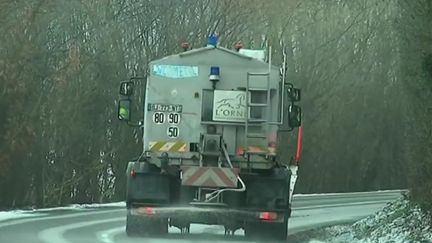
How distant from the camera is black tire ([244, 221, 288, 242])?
18.8 metres

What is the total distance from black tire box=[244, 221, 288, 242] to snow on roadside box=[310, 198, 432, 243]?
1.35 meters

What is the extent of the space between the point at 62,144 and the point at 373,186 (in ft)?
76.1

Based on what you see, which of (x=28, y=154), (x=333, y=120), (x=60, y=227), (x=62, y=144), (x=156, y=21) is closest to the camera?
(x=60, y=227)

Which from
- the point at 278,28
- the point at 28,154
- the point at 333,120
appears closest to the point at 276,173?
the point at 28,154

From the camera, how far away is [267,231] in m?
19.0

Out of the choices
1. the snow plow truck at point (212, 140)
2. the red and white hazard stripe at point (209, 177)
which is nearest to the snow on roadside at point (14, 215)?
the snow plow truck at point (212, 140)

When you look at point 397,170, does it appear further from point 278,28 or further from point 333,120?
point 278,28

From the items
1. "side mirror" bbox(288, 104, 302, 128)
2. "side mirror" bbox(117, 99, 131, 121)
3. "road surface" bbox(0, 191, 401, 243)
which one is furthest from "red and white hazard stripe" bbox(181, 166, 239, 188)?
"side mirror" bbox(117, 99, 131, 121)

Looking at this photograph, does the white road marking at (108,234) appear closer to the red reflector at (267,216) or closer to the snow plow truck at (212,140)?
the snow plow truck at (212,140)

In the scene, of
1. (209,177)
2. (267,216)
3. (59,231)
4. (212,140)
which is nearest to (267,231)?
(267,216)

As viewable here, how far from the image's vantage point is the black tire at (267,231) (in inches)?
740

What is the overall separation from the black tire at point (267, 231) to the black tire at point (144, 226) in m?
1.59

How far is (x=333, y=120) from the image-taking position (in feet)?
151

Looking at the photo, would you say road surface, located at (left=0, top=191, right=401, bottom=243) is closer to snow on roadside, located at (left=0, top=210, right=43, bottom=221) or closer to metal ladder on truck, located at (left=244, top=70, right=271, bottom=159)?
snow on roadside, located at (left=0, top=210, right=43, bottom=221)
